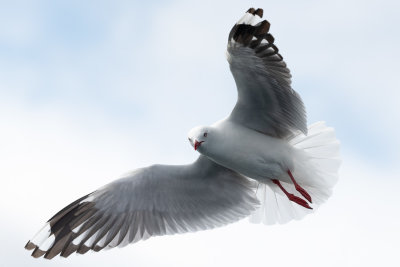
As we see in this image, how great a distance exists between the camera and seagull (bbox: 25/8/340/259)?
6.68m

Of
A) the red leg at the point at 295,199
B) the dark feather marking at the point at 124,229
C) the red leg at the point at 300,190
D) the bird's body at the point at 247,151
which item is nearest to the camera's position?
the bird's body at the point at 247,151

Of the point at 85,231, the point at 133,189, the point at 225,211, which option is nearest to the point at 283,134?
the point at 225,211

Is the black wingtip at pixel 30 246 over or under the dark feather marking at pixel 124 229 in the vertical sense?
over

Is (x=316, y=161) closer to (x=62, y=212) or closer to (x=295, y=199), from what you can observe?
(x=295, y=199)

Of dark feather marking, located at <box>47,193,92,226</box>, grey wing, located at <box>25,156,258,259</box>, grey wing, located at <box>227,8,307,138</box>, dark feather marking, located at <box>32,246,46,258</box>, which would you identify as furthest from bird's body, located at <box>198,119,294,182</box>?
dark feather marking, located at <box>32,246,46,258</box>

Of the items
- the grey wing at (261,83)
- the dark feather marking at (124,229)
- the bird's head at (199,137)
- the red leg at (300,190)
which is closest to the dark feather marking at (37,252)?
the dark feather marking at (124,229)

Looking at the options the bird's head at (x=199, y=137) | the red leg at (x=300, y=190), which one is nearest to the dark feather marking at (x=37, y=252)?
the bird's head at (x=199, y=137)

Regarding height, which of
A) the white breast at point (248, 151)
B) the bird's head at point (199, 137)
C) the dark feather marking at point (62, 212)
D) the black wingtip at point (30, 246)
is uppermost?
the bird's head at point (199, 137)

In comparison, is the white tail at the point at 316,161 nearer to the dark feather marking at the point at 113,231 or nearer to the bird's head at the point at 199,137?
the bird's head at the point at 199,137

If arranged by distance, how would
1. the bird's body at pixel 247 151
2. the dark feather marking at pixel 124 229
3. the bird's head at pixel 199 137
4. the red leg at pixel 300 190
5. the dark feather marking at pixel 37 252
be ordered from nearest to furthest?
the bird's head at pixel 199 137
the bird's body at pixel 247 151
the red leg at pixel 300 190
the dark feather marking at pixel 37 252
the dark feather marking at pixel 124 229

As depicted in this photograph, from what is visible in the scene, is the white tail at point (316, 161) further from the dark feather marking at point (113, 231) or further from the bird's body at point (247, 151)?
the dark feather marking at point (113, 231)

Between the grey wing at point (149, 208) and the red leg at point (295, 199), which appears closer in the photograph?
the red leg at point (295, 199)

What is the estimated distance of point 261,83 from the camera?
21.2ft

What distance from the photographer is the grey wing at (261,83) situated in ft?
19.9
